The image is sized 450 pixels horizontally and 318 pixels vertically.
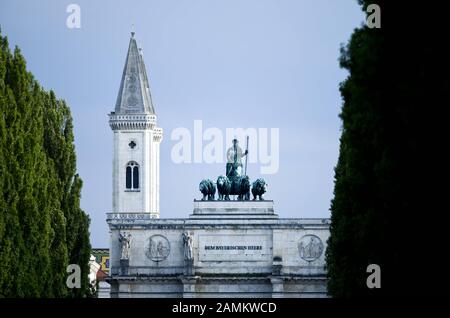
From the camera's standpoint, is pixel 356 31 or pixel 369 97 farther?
pixel 356 31

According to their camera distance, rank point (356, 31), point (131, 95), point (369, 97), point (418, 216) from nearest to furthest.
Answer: point (418, 216), point (369, 97), point (356, 31), point (131, 95)

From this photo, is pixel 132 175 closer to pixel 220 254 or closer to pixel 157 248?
pixel 157 248

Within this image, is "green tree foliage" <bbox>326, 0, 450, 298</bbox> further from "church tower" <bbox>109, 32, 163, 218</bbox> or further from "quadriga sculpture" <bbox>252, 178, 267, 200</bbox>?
"church tower" <bbox>109, 32, 163, 218</bbox>

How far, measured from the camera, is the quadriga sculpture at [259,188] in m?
106

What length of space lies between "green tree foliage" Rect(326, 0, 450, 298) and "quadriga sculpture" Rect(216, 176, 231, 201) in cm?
6302

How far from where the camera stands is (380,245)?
38938 millimetres

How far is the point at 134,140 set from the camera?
124062 mm

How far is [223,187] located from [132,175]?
64.9 feet

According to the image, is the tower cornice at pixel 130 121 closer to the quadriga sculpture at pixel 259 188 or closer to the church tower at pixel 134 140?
the church tower at pixel 134 140

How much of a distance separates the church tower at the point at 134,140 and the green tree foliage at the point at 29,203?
53.9 meters

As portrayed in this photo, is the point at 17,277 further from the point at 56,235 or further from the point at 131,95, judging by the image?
the point at 131,95

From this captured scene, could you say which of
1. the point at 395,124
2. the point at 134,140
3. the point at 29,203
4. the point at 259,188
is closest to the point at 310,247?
the point at 259,188

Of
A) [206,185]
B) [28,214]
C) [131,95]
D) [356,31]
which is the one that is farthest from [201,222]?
[356,31]

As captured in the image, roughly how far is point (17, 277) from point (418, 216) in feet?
72.5
